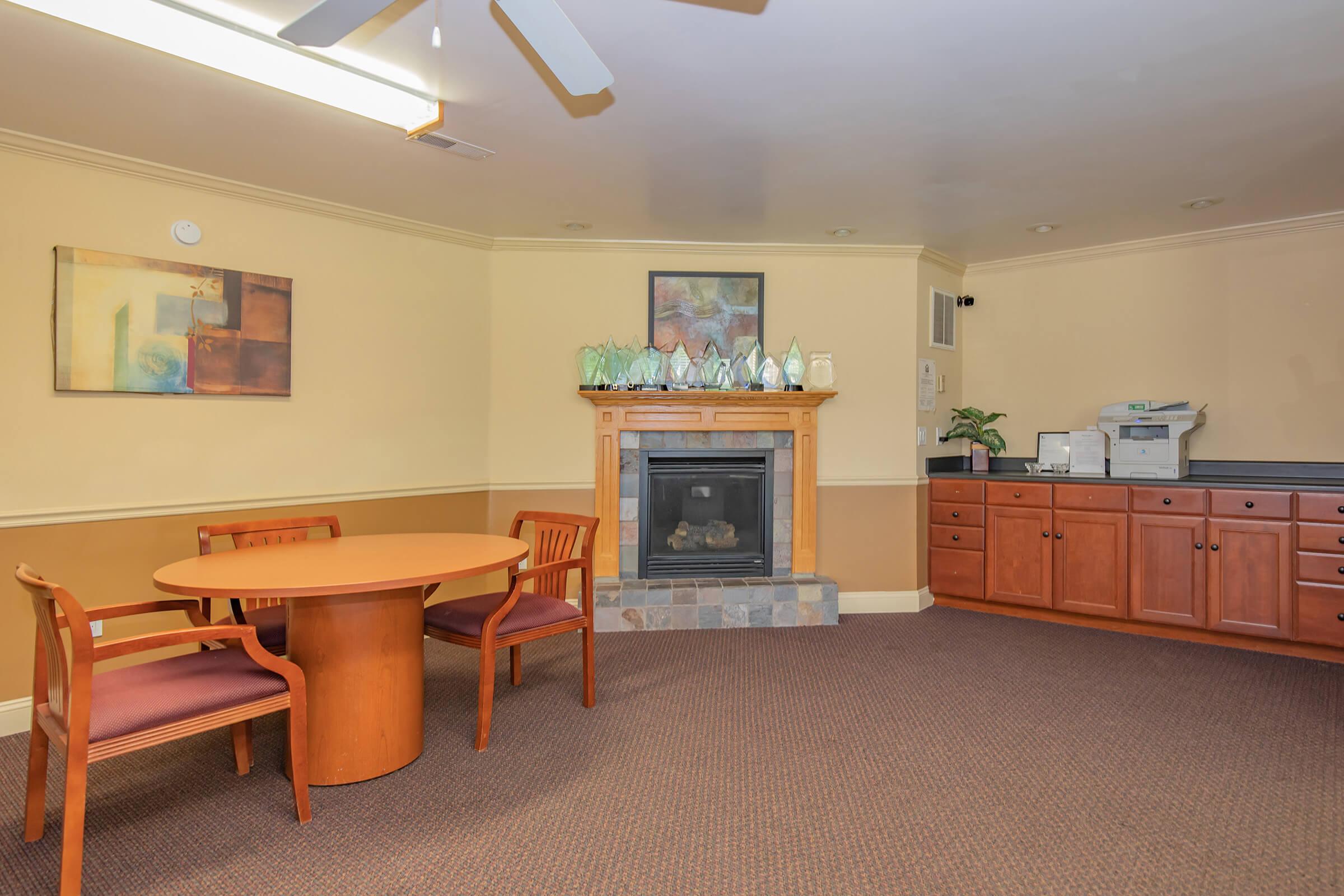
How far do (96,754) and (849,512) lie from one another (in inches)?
161

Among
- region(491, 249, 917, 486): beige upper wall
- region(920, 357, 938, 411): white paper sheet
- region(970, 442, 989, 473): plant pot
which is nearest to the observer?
region(491, 249, 917, 486): beige upper wall

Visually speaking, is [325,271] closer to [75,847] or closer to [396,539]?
[396,539]

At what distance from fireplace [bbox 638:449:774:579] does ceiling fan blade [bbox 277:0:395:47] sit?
320cm

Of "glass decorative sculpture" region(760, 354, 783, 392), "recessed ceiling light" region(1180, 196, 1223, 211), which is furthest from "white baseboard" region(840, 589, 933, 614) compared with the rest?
"recessed ceiling light" region(1180, 196, 1223, 211)

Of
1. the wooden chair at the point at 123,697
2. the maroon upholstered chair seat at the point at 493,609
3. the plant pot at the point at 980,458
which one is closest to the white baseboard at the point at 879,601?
the plant pot at the point at 980,458

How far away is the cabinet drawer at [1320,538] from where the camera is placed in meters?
3.67

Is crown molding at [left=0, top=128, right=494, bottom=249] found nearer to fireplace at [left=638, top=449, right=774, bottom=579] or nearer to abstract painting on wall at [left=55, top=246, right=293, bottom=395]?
abstract painting on wall at [left=55, top=246, right=293, bottom=395]

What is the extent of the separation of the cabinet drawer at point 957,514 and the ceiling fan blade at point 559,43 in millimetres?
3889

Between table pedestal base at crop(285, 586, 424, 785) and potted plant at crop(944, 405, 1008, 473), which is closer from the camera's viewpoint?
table pedestal base at crop(285, 586, 424, 785)

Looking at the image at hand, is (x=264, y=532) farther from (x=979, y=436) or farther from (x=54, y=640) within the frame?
(x=979, y=436)

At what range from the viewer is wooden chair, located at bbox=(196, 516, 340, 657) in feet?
8.98

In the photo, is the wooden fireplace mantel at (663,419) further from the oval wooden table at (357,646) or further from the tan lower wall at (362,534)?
the oval wooden table at (357,646)

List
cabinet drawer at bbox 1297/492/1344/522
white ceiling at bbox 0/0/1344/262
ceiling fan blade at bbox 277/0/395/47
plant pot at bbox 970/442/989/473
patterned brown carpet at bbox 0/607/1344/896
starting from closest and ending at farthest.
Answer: ceiling fan blade at bbox 277/0/395/47, patterned brown carpet at bbox 0/607/1344/896, white ceiling at bbox 0/0/1344/262, cabinet drawer at bbox 1297/492/1344/522, plant pot at bbox 970/442/989/473

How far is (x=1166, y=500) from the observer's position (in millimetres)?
4160
